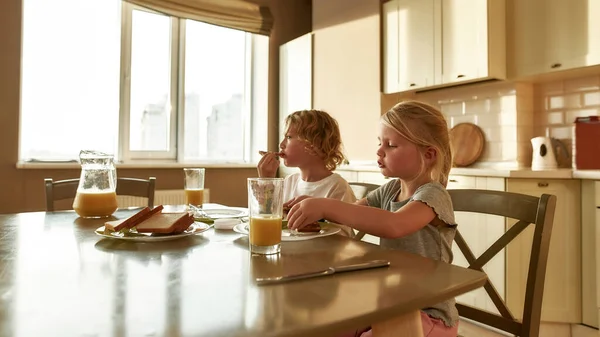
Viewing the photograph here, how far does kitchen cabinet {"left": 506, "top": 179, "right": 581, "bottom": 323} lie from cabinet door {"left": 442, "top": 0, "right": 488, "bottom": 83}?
753mm

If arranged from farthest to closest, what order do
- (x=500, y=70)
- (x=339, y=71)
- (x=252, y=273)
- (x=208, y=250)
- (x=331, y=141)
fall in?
(x=339, y=71) → (x=500, y=70) → (x=331, y=141) → (x=208, y=250) → (x=252, y=273)

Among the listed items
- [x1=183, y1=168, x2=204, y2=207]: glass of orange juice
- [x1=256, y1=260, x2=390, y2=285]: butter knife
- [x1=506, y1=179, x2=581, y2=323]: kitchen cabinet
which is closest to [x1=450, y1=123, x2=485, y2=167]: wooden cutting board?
[x1=506, y1=179, x2=581, y2=323]: kitchen cabinet

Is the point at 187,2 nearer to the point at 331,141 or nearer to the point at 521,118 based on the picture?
the point at 331,141

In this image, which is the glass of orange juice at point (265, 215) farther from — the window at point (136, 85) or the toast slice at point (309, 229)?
the window at point (136, 85)

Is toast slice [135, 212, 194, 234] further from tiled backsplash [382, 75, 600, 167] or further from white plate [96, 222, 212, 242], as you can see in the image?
tiled backsplash [382, 75, 600, 167]

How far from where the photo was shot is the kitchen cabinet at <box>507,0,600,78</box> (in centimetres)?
218

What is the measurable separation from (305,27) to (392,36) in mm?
1273

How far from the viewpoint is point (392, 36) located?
3.10 metres

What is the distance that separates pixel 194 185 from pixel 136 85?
2.38 m

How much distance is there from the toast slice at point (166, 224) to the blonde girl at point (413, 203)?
9.8 inches

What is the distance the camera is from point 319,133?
5.53ft

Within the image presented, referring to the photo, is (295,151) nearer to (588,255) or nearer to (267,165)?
(267,165)

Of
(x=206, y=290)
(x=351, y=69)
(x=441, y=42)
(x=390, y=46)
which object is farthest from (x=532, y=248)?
(x=351, y=69)

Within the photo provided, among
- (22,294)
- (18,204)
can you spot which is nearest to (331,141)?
(22,294)
